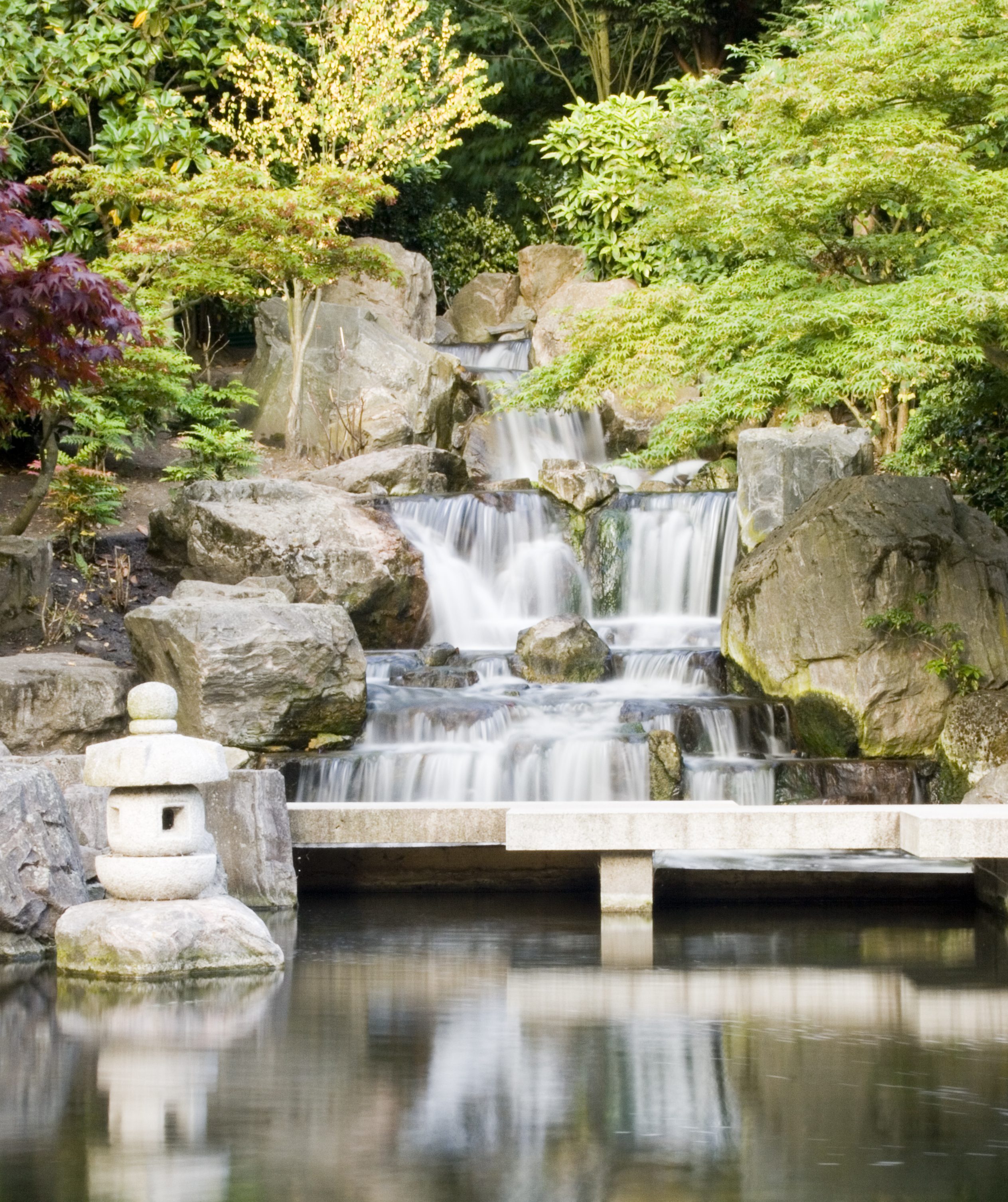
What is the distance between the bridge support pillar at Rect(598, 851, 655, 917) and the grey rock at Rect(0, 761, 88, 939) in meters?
3.40

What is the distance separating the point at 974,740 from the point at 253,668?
6.20 metres

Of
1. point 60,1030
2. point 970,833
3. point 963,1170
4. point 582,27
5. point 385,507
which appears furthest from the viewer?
point 582,27

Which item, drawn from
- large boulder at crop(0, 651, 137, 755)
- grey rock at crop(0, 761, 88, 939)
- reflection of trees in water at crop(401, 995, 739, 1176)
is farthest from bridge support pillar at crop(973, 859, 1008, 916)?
large boulder at crop(0, 651, 137, 755)

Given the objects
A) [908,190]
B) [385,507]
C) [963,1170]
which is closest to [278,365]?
[385,507]

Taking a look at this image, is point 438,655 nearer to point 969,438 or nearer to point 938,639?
point 938,639

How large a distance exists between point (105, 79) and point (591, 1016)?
18498 mm

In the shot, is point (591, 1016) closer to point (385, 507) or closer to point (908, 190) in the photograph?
point (908, 190)

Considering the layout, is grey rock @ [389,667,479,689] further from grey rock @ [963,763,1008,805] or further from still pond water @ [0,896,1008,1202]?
still pond water @ [0,896,1008,1202]

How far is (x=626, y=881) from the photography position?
33.3 feet

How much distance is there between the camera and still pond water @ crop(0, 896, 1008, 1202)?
471 cm

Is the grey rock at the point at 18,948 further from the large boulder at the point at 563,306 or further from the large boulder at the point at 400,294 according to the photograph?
the large boulder at the point at 400,294

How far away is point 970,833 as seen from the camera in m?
9.46

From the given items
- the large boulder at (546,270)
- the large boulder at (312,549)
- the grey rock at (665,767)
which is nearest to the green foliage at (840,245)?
the grey rock at (665,767)

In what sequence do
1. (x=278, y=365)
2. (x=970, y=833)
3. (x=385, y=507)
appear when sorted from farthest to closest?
(x=278, y=365), (x=385, y=507), (x=970, y=833)
